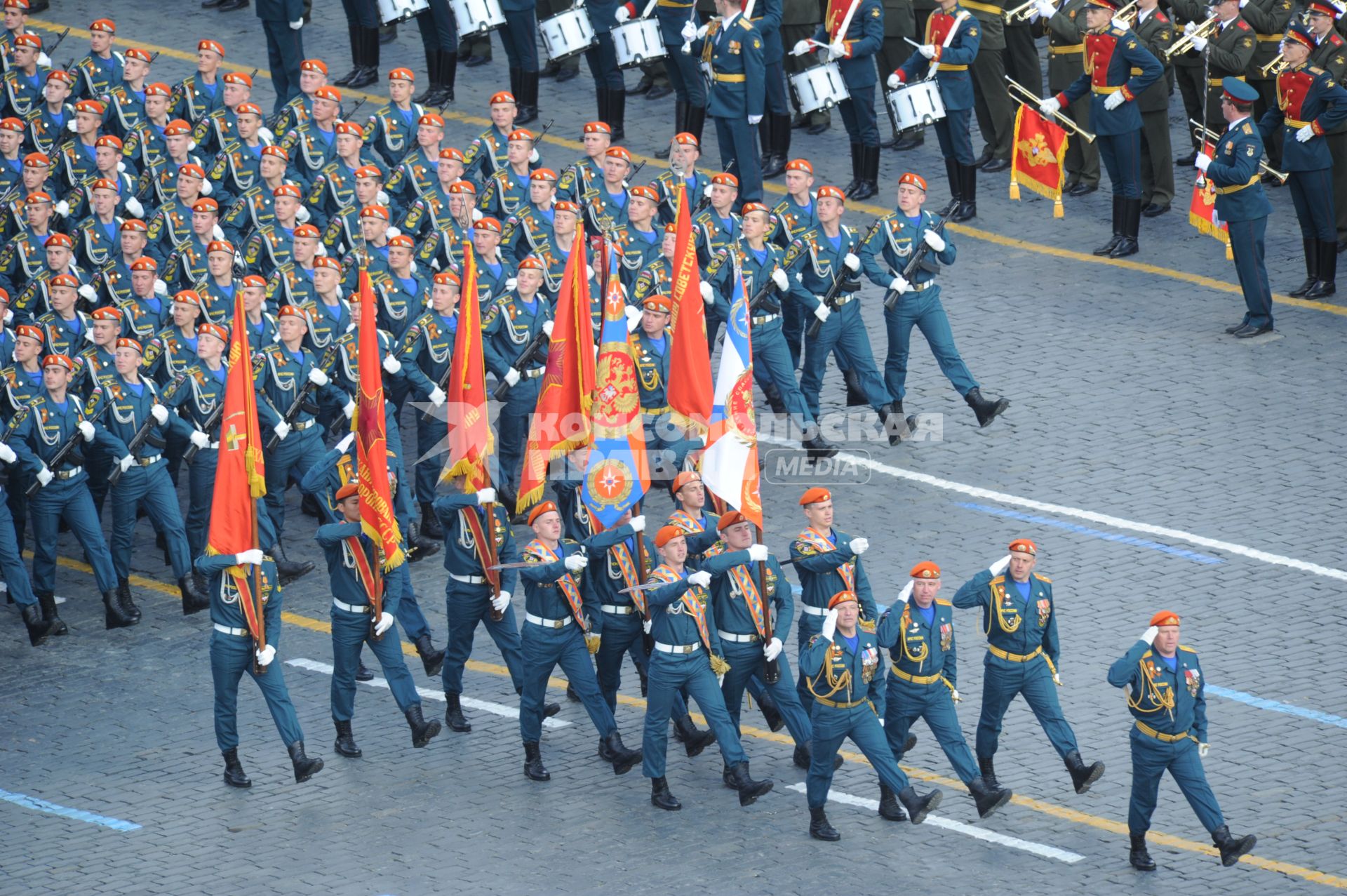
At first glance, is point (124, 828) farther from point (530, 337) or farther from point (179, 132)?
point (179, 132)

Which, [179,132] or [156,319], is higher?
[179,132]

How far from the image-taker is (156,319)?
19438mm

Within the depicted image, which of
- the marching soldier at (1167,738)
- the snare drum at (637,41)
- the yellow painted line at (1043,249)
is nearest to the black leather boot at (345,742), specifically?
the marching soldier at (1167,738)

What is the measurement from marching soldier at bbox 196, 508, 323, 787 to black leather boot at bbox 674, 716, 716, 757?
2.41m

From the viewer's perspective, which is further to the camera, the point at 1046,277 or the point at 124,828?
the point at 1046,277

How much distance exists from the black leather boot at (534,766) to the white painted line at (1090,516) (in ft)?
16.8

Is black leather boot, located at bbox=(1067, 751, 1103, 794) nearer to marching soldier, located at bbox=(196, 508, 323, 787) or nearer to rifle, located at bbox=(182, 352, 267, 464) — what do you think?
marching soldier, located at bbox=(196, 508, 323, 787)

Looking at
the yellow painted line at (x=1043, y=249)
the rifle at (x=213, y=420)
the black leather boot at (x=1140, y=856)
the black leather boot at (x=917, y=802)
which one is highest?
the yellow painted line at (x=1043, y=249)

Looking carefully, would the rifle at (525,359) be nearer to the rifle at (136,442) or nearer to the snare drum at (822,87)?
the rifle at (136,442)

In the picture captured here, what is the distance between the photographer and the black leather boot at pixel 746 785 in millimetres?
14664

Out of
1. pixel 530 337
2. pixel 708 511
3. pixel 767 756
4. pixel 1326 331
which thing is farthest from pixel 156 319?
pixel 1326 331

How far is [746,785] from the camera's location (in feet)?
48.2

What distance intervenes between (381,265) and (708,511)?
14.9ft

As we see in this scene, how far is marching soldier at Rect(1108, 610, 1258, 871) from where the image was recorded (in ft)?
45.6
